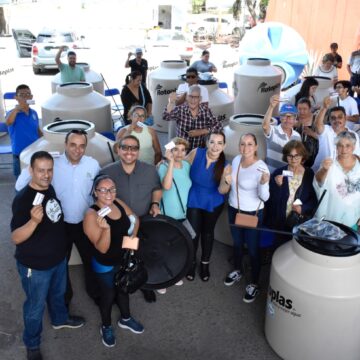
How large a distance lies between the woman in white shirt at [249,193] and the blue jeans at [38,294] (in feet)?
5.28

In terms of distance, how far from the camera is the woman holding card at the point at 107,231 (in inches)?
124

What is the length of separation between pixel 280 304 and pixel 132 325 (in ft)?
4.29

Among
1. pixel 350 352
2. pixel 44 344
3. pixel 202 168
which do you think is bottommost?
pixel 44 344

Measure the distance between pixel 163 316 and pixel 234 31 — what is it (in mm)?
28907

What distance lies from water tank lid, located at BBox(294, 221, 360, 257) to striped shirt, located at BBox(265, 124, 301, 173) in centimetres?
138

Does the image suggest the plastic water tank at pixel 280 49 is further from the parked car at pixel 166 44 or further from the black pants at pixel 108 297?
the black pants at pixel 108 297

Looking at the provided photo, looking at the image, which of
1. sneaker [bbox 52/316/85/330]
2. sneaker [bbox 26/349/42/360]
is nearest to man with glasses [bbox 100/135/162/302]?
sneaker [bbox 52/316/85/330]

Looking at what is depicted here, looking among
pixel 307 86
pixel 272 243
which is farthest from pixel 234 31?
pixel 272 243

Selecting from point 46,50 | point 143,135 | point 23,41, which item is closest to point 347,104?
point 143,135

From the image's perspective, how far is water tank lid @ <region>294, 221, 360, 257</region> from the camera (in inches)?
123

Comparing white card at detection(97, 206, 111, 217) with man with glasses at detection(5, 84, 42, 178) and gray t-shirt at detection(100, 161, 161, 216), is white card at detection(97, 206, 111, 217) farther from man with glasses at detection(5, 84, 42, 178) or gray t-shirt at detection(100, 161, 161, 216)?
man with glasses at detection(5, 84, 42, 178)

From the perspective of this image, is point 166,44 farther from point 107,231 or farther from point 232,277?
point 107,231

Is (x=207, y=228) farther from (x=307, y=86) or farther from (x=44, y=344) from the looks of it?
(x=307, y=86)

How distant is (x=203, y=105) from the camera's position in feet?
18.3
